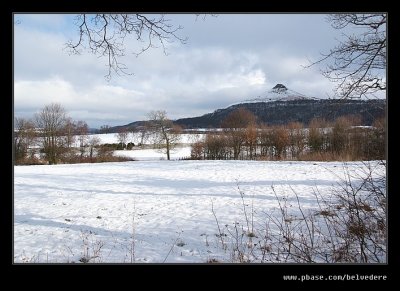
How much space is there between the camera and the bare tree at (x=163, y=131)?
157 feet

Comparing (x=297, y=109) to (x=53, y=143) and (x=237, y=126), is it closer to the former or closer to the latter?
(x=237, y=126)

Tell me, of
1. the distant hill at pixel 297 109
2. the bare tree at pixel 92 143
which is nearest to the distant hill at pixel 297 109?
the distant hill at pixel 297 109

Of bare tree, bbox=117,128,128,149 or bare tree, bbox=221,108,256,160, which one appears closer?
bare tree, bbox=221,108,256,160

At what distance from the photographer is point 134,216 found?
950 cm

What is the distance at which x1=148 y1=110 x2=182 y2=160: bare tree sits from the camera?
47.8 meters

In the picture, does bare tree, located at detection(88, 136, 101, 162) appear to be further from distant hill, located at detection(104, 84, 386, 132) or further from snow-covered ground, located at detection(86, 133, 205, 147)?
distant hill, located at detection(104, 84, 386, 132)

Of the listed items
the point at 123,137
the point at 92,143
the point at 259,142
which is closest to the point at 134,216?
the point at 259,142

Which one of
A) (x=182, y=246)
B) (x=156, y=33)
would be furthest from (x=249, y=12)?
(x=182, y=246)

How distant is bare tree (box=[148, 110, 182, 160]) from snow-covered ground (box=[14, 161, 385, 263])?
1178 inches

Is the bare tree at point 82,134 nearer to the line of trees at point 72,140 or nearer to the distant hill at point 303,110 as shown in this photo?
the line of trees at point 72,140

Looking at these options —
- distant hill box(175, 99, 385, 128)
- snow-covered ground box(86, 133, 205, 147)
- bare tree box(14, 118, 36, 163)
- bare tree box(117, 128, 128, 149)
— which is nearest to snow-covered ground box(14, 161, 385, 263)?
distant hill box(175, 99, 385, 128)

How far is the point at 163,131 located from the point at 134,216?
1531 inches

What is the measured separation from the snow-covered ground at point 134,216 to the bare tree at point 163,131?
29909 mm

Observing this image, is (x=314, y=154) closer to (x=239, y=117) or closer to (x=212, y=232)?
(x=239, y=117)
